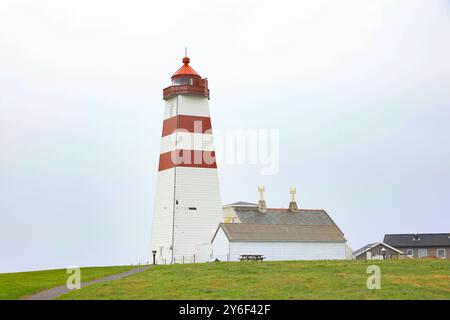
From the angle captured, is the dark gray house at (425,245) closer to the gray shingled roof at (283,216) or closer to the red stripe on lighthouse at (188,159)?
the gray shingled roof at (283,216)

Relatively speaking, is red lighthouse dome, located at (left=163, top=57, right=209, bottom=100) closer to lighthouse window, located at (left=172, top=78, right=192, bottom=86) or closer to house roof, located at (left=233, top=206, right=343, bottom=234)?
lighthouse window, located at (left=172, top=78, right=192, bottom=86)

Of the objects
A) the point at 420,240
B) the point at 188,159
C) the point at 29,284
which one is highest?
the point at 188,159

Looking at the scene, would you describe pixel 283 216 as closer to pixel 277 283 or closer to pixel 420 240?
pixel 277 283

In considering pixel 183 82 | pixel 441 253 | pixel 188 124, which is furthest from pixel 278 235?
pixel 441 253

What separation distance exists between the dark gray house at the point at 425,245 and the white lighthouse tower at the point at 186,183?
4424 centimetres

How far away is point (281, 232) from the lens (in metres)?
62.7

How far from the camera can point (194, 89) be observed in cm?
6259

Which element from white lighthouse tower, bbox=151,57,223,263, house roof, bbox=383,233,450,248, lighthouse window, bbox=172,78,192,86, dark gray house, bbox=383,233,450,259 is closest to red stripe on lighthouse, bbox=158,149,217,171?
white lighthouse tower, bbox=151,57,223,263

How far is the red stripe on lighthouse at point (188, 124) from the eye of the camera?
61.5 m

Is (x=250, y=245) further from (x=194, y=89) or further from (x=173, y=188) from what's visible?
(x=194, y=89)

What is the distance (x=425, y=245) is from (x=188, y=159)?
4815 cm
